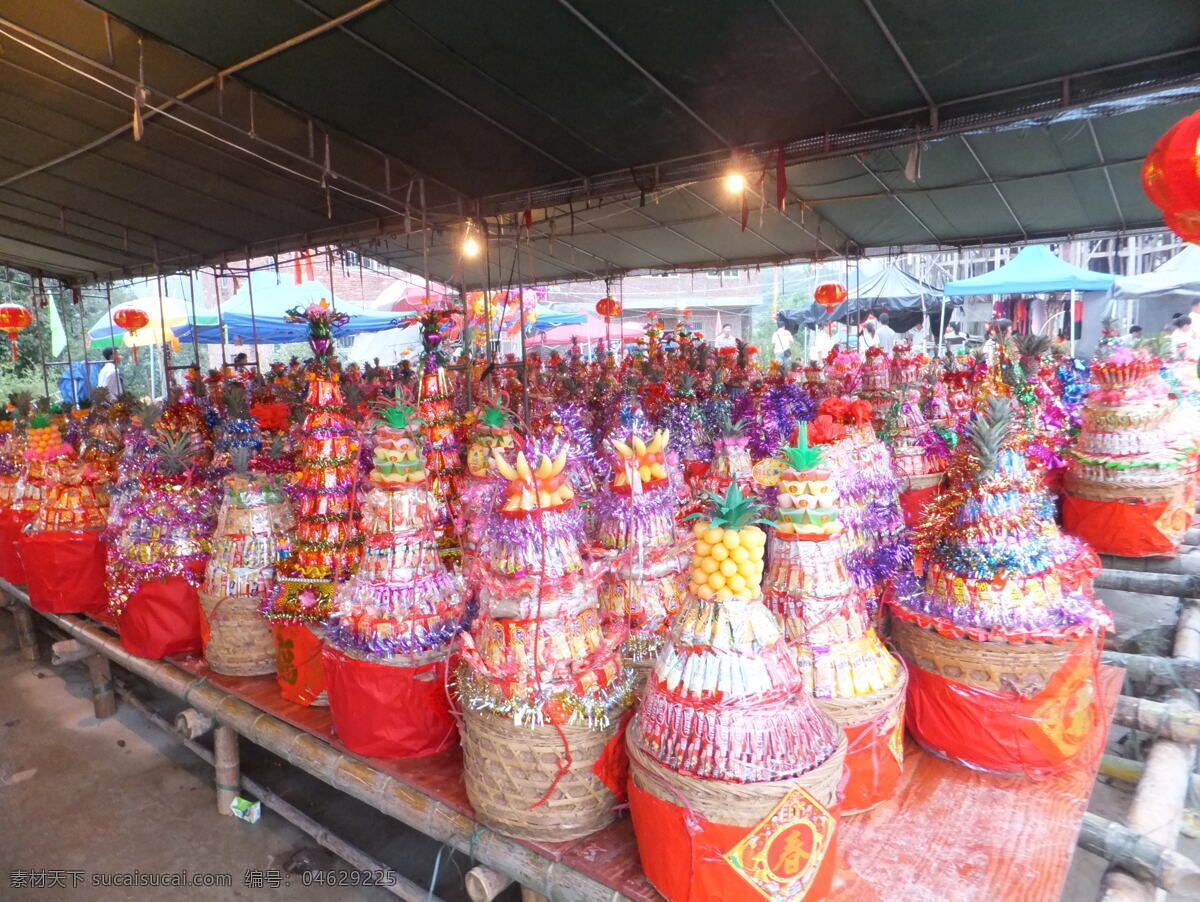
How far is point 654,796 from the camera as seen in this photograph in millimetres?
1509

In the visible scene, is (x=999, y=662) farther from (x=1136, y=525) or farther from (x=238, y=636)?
(x=238, y=636)

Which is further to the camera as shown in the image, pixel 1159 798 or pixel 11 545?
pixel 11 545

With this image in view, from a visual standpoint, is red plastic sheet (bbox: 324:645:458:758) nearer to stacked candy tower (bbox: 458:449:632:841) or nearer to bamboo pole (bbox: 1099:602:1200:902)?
stacked candy tower (bbox: 458:449:632:841)

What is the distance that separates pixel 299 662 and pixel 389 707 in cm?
63

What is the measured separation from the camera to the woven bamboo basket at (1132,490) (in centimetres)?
372

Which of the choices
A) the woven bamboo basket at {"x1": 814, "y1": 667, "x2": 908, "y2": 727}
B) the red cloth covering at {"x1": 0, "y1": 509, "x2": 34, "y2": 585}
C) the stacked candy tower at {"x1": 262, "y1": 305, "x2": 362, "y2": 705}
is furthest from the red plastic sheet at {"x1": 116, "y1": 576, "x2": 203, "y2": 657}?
the woven bamboo basket at {"x1": 814, "y1": 667, "x2": 908, "y2": 727}

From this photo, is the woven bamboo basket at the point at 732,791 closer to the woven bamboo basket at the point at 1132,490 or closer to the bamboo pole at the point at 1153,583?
the bamboo pole at the point at 1153,583

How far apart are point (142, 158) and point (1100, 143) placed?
797 centimetres

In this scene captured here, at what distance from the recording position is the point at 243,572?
278cm

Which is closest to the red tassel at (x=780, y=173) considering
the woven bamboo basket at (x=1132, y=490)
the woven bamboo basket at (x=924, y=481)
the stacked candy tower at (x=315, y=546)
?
the woven bamboo basket at (x=924, y=481)

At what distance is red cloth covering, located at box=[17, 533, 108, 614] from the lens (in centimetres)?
371

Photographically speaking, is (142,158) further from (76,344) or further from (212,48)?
(76,344)

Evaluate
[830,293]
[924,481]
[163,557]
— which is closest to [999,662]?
[924,481]

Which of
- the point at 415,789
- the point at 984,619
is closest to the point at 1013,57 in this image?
the point at 984,619
